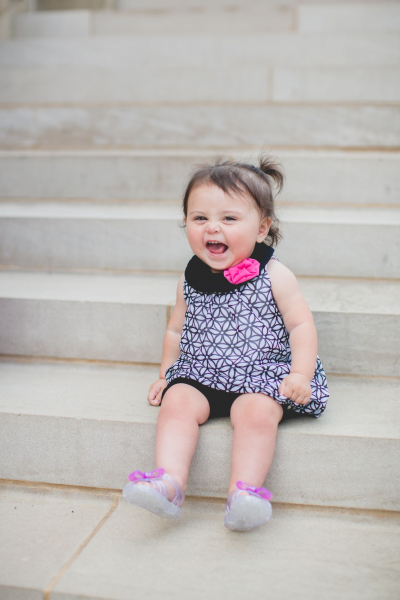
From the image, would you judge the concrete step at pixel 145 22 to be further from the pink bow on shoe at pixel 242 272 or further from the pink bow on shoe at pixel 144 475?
the pink bow on shoe at pixel 144 475

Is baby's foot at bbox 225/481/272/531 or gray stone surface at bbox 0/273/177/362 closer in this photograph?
baby's foot at bbox 225/481/272/531

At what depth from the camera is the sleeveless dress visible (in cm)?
165

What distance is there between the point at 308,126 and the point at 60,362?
6.78 ft

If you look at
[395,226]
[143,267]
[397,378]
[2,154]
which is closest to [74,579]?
[397,378]

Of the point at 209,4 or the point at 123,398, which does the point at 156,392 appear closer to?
the point at 123,398

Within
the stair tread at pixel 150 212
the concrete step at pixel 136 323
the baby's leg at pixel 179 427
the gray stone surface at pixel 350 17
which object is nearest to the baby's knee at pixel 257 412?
the baby's leg at pixel 179 427

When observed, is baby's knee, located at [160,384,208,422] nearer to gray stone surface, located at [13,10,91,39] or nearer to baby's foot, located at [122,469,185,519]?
baby's foot, located at [122,469,185,519]

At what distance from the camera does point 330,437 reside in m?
1.54

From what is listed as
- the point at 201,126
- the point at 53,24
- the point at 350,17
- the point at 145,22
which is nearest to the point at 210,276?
the point at 201,126

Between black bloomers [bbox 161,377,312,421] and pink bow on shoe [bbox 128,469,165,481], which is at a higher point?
black bloomers [bbox 161,377,312,421]

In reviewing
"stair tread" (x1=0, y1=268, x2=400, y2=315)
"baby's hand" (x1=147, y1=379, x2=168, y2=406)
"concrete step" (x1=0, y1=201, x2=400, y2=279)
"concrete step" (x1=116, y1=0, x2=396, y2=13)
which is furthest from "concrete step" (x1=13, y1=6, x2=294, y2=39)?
"baby's hand" (x1=147, y1=379, x2=168, y2=406)

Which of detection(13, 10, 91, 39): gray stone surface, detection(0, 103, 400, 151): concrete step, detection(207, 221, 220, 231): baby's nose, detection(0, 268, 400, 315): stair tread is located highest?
detection(13, 10, 91, 39): gray stone surface

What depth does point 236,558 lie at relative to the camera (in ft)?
4.44

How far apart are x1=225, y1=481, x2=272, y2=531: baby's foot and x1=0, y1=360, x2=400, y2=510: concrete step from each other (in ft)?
0.67
